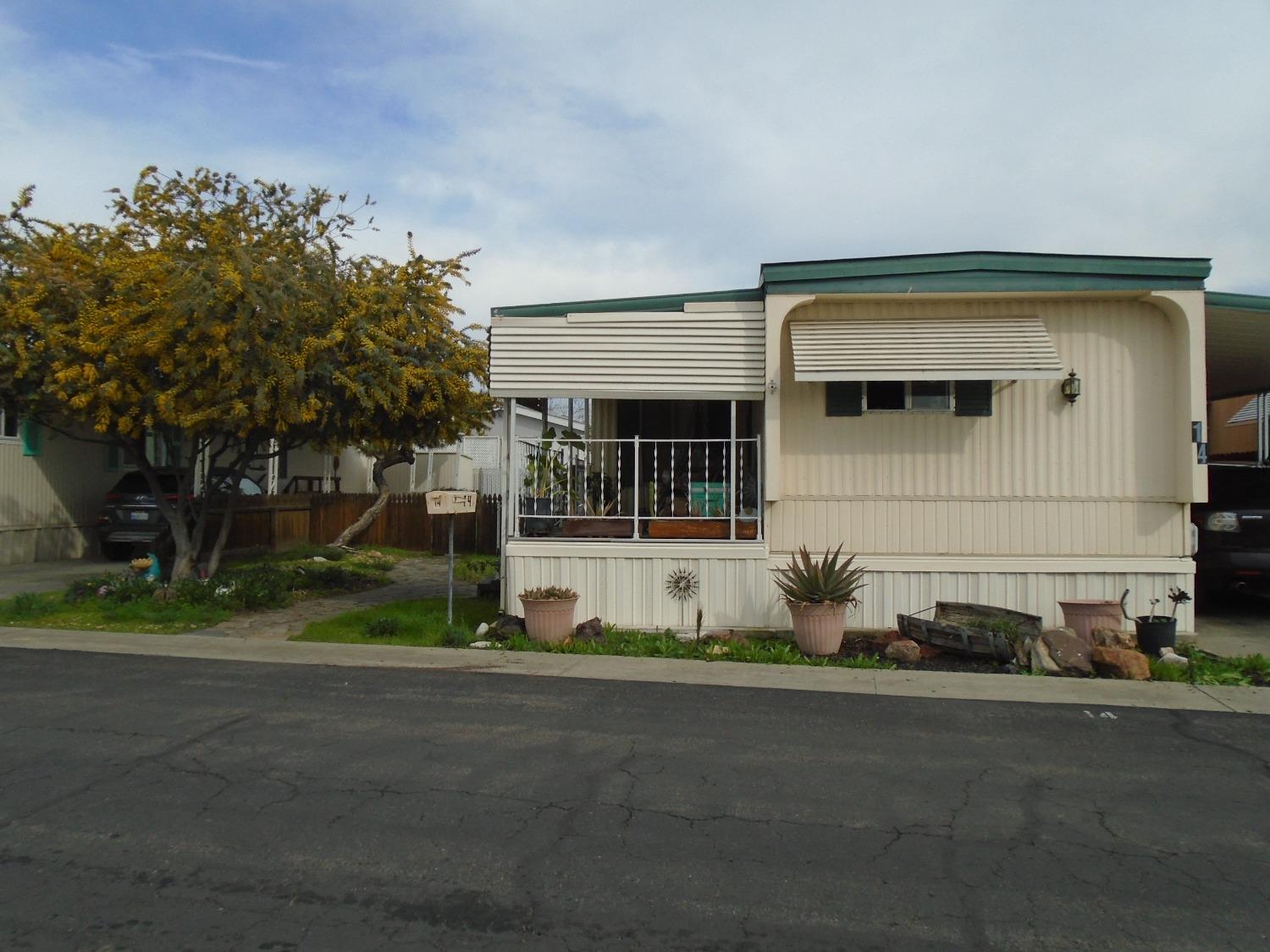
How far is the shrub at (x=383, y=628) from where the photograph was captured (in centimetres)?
1076

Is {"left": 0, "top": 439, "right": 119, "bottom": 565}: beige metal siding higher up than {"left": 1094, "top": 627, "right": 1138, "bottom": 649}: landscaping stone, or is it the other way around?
{"left": 0, "top": 439, "right": 119, "bottom": 565}: beige metal siding

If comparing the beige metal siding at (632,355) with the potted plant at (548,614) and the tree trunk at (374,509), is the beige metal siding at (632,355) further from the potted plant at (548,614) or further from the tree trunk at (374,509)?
the tree trunk at (374,509)

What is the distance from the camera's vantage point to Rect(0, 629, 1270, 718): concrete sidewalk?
795cm

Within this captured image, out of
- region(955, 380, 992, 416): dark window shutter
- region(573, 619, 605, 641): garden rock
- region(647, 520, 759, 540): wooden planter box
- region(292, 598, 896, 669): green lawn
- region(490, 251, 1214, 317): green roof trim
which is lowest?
region(292, 598, 896, 669): green lawn

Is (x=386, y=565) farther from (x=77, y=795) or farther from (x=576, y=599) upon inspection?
(x=77, y=795)

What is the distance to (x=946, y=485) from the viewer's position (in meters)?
10.5

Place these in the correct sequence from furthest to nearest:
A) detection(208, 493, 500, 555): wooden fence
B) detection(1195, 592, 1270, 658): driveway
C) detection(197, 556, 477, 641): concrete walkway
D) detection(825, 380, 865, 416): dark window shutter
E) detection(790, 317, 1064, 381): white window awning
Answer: detection(208, 493, 500, 555): wooden fence → detection(197, 556, 477, 641): concrete walkway → detection(825, 380, 865, 416): dark window shutter → detection(1195, 592, 1270, 658): driveway → detection(790, 317, 1064, 381): white window awning

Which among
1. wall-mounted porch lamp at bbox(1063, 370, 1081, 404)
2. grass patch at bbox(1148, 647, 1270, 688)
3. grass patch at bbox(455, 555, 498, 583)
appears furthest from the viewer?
grass patch at bbox(455, 555, 498, 583)

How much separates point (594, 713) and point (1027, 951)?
3.99 meters

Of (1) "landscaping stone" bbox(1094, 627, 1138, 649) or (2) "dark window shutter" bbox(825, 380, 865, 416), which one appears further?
(2) "dark window shutter" bbox(825, 380, 865, 416)

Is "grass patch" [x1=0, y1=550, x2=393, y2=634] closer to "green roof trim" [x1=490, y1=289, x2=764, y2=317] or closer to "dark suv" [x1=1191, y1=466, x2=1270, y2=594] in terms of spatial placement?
"green roof trim" [x1=490, y1=289, x2=764, y2=317]

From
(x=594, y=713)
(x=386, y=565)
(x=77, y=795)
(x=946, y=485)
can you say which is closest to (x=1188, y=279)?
(x=946, y=485)

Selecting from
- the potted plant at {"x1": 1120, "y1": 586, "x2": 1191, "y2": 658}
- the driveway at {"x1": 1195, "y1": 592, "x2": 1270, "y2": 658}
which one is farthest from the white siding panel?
the driveway at {"x1": 1195, "y1": 592, "x2": 1270, "y2": 658}

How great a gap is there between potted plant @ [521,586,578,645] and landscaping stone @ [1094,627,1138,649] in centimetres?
516
